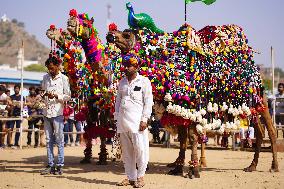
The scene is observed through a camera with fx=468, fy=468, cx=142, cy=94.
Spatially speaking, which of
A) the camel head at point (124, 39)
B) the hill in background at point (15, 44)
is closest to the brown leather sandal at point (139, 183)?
the camel head at point (124, 39)

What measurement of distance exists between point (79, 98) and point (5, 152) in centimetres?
412

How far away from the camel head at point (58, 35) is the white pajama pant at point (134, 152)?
10.9ft

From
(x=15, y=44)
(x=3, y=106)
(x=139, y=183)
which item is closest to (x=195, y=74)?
(x=139, y=183)

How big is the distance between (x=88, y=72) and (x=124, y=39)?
1685mm

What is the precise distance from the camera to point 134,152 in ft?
26.2

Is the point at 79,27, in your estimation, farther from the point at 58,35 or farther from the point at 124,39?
the point at 124,39

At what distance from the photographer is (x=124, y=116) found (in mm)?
7883

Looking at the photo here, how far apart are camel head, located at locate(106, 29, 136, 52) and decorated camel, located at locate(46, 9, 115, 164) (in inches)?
44.5

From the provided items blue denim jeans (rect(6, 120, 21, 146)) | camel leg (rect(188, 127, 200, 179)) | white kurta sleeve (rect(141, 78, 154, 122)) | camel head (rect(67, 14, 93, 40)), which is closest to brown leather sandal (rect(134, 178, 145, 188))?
white kurta sleeve (rect(141, 78, 154, 122))

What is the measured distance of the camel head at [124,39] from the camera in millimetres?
8930

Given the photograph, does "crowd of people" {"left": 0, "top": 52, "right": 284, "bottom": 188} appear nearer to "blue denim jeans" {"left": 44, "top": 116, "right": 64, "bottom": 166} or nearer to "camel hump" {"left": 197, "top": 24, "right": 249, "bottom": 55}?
"blue denim jeans" {"left": 44, "top": 116, "right": 64, "bottom": 166}

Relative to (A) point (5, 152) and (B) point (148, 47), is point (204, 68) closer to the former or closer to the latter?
(B) point (148, 47)

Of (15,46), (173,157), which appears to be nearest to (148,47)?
(173,157)

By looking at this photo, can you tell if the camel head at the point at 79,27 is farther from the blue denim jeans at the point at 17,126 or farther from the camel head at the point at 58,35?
the blue denim jeans at the point at 17,126
